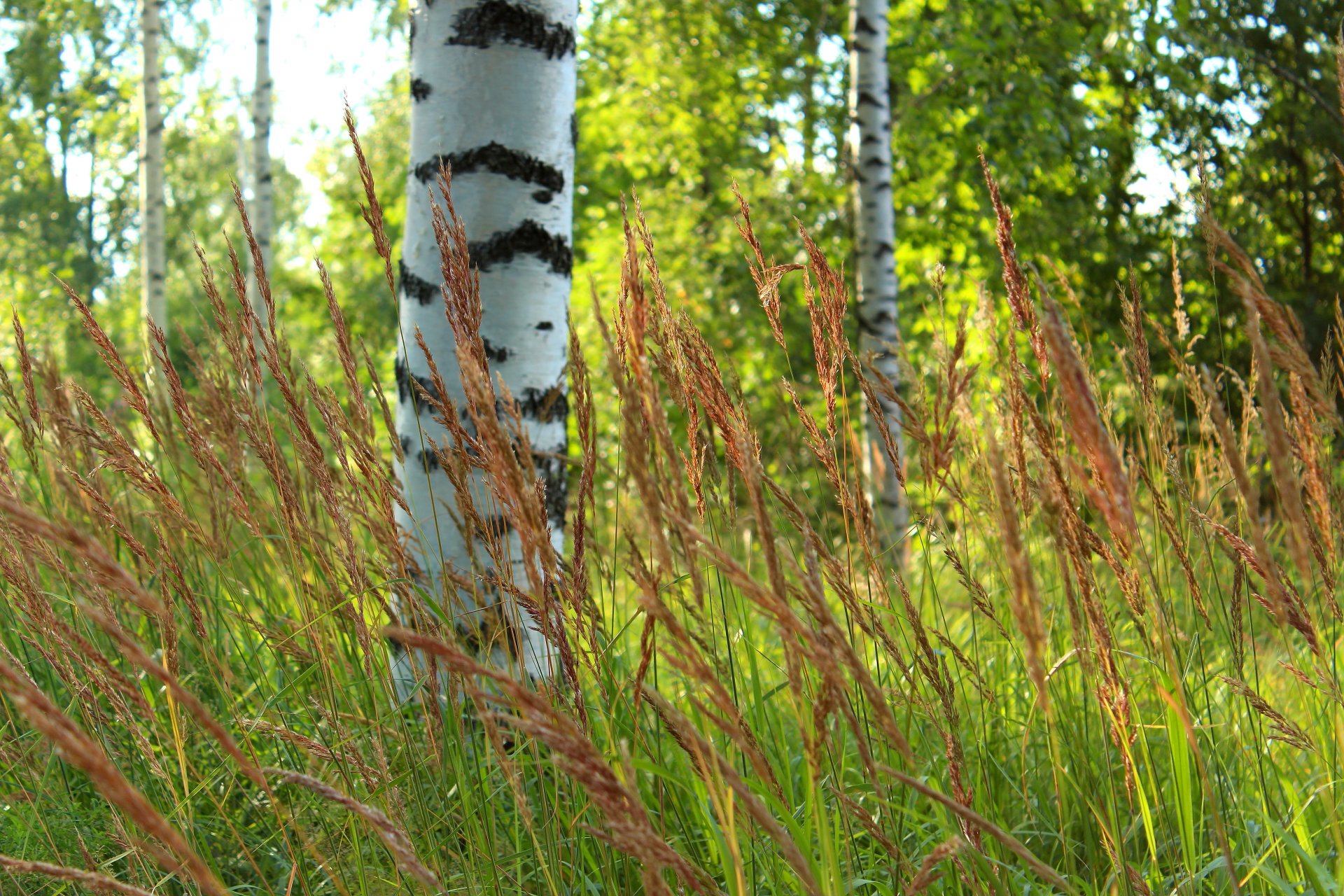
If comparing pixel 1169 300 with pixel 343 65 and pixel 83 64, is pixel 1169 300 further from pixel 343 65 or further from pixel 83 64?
→ pixel 83 64

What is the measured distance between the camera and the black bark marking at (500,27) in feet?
7.29

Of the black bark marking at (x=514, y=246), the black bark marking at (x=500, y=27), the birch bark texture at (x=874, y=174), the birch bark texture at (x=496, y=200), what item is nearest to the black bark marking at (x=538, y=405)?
the birch bark texture at (x=496, y=200)

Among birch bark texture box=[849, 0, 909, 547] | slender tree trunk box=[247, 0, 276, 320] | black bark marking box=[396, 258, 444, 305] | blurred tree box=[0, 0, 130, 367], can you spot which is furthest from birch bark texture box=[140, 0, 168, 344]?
black bark marking box=[396, 258, 444, 305]

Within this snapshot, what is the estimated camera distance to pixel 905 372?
1482mm

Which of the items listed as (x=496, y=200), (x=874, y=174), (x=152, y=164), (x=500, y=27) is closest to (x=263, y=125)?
(x=152, y=164)

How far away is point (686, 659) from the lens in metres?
0.82

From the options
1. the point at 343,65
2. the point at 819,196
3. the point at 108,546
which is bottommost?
the point at 108,546

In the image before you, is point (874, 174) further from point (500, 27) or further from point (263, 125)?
point (263, 125)

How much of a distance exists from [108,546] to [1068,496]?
2152mm

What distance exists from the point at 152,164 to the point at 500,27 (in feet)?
32.6

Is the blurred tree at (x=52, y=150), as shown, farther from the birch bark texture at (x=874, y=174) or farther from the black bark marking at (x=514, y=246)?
the black bark marking at (x=514, y=246)

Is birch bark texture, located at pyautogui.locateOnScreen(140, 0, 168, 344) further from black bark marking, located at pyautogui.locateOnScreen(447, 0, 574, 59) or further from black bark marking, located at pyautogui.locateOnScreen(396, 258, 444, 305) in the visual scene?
black bark marking, located at pyautogui.locateOnScreen(447, 0, 574, 59)

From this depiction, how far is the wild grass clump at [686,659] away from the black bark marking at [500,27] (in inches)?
37.6

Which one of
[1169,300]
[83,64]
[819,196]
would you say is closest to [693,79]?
[819,196]
